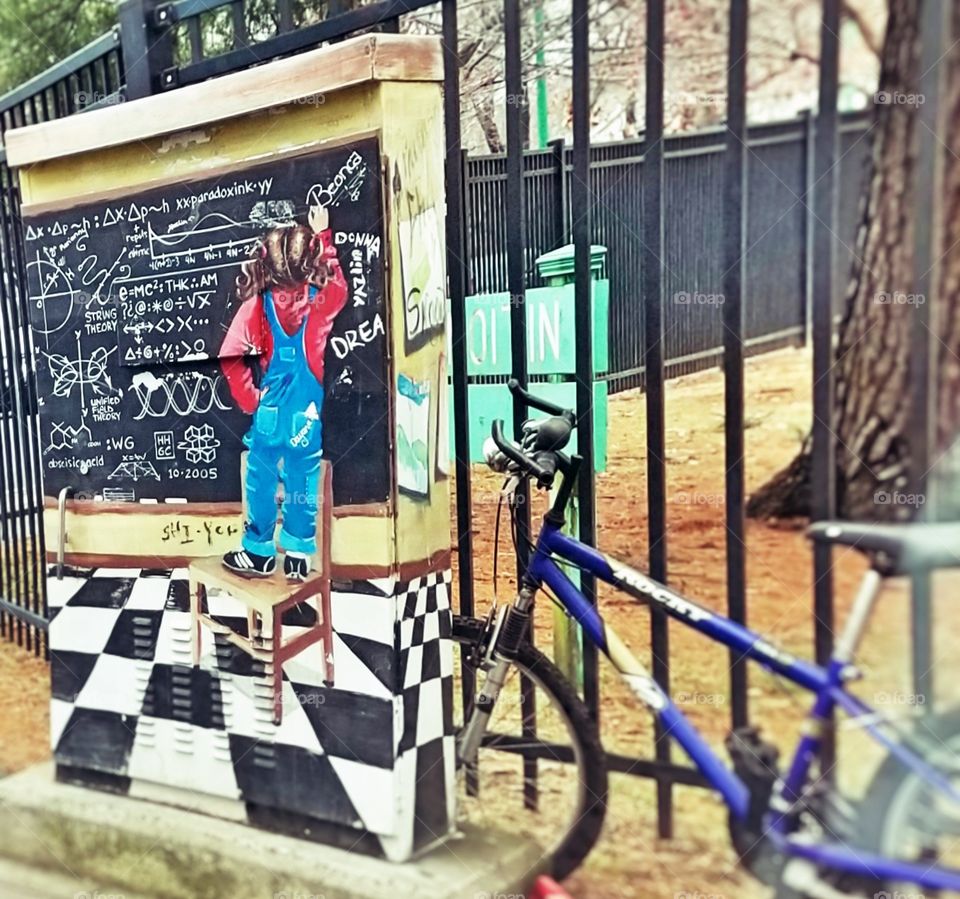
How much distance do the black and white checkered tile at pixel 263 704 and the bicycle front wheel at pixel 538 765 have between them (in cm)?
9

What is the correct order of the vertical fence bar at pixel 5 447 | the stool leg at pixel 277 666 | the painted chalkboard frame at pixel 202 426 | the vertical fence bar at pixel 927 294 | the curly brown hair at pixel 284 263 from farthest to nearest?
the vertical fence bar at pixel 5 447, the stool leg at pixel 277 666, the curly brown hair at pixel 284 263, the painted chalkboard frame at pixel 202 426, the vertical fence bar at pixel 927 294

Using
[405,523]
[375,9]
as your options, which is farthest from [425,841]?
[375,9]

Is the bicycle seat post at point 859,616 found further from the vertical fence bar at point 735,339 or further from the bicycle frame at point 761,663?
the vertical fence bar at point 735,339

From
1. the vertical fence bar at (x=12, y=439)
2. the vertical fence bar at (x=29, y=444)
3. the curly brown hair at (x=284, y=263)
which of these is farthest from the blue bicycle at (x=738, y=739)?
the vertical fence bar at (x=12, y=439)

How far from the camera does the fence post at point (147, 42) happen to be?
3.54 metres

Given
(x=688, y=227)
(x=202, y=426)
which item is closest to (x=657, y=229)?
(x=688, y=227)

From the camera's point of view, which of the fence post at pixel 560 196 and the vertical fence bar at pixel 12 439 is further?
the vertical fence bar at pixel 12 439

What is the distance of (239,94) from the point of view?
3080 mm

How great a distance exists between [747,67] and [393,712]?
198cm

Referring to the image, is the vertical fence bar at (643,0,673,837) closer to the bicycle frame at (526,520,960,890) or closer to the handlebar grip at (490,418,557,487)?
the bicycle frame at (526,520,960,890)

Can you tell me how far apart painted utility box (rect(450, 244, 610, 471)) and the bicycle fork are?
1.48ft

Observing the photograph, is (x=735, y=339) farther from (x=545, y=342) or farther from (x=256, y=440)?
(x=256, y=440)

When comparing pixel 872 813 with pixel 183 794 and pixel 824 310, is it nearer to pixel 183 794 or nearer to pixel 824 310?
pixel 824 310

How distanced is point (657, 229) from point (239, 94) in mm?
1426
